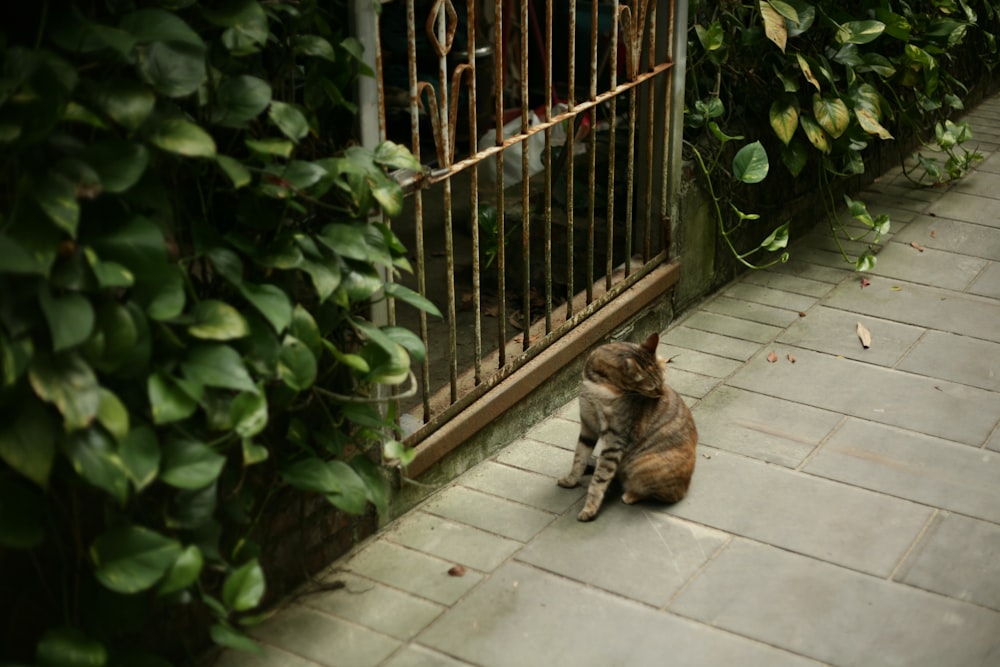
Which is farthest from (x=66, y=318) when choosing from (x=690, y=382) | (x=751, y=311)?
(x=751, y=311)

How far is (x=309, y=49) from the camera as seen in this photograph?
10.7 ft

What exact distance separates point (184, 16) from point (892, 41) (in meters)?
4.83

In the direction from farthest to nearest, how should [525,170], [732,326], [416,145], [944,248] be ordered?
1. [944,248]
2. [732,326]
3. [525,170]
4. [416,145]

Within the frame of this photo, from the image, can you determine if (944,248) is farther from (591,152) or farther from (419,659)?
(419,659)

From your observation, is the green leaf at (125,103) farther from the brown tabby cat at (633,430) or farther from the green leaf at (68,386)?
the brown tabby cat at (633,430)

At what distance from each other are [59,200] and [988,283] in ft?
15.5

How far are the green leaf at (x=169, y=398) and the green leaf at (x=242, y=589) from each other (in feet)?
1.42

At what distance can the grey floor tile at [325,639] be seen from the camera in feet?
11.4

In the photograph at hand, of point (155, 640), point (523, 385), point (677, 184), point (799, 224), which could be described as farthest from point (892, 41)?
point (155, 640)

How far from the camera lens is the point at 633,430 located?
4254 millimetres


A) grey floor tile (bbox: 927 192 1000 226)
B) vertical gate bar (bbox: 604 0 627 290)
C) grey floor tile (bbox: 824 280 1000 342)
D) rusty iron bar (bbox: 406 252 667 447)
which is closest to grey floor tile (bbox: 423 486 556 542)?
rusty iron bar (bbox: 406 252 667 447)

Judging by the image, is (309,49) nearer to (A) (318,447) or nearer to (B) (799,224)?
(A) (318,447)

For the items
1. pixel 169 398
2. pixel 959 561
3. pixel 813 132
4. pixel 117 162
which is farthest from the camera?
pixel 813 132

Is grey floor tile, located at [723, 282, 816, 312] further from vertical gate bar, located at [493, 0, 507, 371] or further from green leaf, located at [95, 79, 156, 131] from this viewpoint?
green leaf, located at [95, 79, 156, 131]
